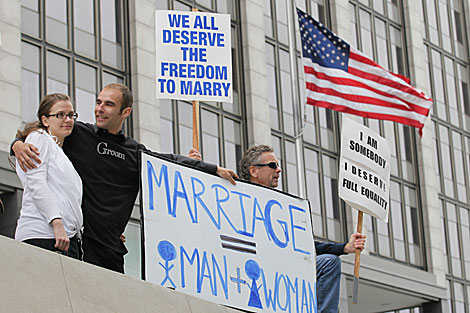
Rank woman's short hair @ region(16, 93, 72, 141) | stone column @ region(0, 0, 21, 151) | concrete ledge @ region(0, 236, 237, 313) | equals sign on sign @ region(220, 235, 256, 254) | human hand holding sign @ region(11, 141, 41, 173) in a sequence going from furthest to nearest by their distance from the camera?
1. stone column @ region(0, 0, 21, 151)
2. equals sign on sign @ region(220, 235, 256, 254)
3. woman's short hair @ region(16, 93, 72, 141)
4. human hand holding sign @ region(11, 141, 41, 173)
5. concrete ledge @ region(0, 236, 237, 313)

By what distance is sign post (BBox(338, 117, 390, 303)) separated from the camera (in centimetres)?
1020

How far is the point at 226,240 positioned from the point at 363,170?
3280 mm

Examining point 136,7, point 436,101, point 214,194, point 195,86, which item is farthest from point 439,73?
point 214,194

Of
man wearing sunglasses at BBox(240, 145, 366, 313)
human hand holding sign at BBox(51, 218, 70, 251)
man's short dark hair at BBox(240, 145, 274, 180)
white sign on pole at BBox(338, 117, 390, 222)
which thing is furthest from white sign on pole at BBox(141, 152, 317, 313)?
white sign on pole at BBox(338, 117, 390, 222)

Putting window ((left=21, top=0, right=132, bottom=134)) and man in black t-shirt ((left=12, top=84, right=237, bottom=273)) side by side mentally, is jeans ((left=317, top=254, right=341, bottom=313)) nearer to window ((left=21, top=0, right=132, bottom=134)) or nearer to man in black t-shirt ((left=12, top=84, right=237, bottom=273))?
man in black t-shirt ((left=12, top=84, right=237, bottom=273))

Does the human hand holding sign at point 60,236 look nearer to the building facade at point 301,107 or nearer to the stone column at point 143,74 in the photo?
the building facade at point 301,107

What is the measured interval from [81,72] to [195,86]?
12061 mm

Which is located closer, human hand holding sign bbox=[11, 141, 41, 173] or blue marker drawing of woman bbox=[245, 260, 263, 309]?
human hand holding sign bbox=[11, 141, 41, 173]

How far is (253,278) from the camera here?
24.6 ft

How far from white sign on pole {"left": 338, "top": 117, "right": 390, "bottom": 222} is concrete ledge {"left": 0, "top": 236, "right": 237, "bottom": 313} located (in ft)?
14.1

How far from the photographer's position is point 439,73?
111 feet

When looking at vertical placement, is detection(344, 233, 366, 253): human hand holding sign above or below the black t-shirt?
above

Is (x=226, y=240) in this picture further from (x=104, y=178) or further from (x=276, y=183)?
(x=104, y=178)

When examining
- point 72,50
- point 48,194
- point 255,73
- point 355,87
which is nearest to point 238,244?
point 48,194
